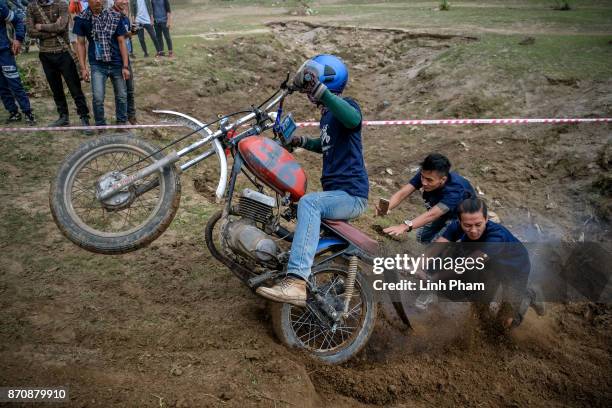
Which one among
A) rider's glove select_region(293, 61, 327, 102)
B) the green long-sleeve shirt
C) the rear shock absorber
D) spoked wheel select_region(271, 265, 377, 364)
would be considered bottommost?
spoked wheel select_region(271, 265, 377, 364)

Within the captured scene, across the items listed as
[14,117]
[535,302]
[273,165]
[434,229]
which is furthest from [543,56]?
[14,117]

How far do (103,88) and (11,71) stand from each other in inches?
61.3

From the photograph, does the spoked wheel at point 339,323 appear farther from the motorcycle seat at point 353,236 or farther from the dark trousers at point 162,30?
the dark trousers at point 162,30

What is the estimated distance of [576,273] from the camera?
4.53 meters

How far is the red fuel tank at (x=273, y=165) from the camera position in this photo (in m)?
3.22

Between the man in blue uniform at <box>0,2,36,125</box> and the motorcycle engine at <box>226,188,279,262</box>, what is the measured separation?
5514 millimetres

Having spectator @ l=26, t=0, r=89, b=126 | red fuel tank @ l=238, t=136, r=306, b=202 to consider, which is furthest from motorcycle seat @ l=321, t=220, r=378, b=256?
spectator @ l=26, t=0, r=89, b=126

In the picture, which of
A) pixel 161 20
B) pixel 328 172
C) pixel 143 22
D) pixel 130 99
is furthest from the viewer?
pixel 143 22

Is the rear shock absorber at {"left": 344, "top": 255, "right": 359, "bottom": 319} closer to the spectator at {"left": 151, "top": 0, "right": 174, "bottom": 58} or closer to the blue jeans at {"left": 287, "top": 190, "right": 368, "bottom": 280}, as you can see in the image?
the blue jeans at {"left": 287, "top": 190, "right": 368, "bottom": 280}

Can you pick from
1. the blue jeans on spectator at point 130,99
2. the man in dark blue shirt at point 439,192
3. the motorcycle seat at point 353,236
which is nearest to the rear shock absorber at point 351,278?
the motorcycle seat at point 353,236

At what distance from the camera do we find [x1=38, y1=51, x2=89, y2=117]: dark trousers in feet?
21.7

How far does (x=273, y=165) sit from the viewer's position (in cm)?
323

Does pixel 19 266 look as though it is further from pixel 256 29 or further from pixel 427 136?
pixel 256 29

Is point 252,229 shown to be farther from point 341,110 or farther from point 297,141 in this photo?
point 341,110
